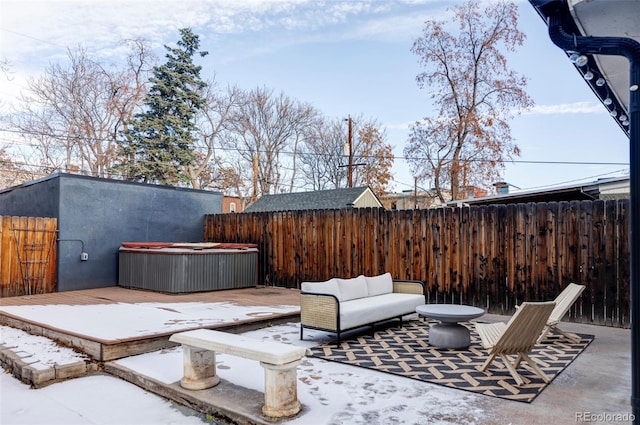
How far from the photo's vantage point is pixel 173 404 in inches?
131

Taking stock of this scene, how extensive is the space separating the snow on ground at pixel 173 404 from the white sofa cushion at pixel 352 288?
0.86m

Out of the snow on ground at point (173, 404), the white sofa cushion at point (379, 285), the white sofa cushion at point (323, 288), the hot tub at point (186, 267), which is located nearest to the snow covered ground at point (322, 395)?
the snow on ground at point (173, 404)

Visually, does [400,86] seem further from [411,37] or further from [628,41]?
[628,41]

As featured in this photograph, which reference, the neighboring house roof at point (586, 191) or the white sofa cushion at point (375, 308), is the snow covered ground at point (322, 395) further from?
the neighboring house roof at point (586, 191)

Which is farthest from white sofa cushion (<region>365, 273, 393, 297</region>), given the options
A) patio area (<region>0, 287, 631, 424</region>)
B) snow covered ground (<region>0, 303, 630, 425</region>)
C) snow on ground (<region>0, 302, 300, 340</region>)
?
snow covered ground (<region>0, 303, 630, 425</region>)

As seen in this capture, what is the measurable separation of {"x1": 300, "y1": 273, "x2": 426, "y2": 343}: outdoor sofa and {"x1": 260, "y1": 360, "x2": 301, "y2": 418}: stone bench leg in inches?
74.1

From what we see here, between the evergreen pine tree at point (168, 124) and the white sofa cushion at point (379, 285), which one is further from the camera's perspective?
the evergreen pine tree at point (168, 124)

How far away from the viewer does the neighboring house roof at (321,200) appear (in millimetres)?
15781

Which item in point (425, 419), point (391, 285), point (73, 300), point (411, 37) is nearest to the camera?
point (425, 419)

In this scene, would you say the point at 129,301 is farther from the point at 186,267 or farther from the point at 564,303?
the point at 564,303

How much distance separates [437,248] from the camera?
732cm

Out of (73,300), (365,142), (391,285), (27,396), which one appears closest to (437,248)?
(391,285)

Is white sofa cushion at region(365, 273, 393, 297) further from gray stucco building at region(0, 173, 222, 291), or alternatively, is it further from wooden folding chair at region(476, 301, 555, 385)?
gray stucco building at region(0, 173, 222, 291)

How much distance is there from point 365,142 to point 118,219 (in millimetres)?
16592
